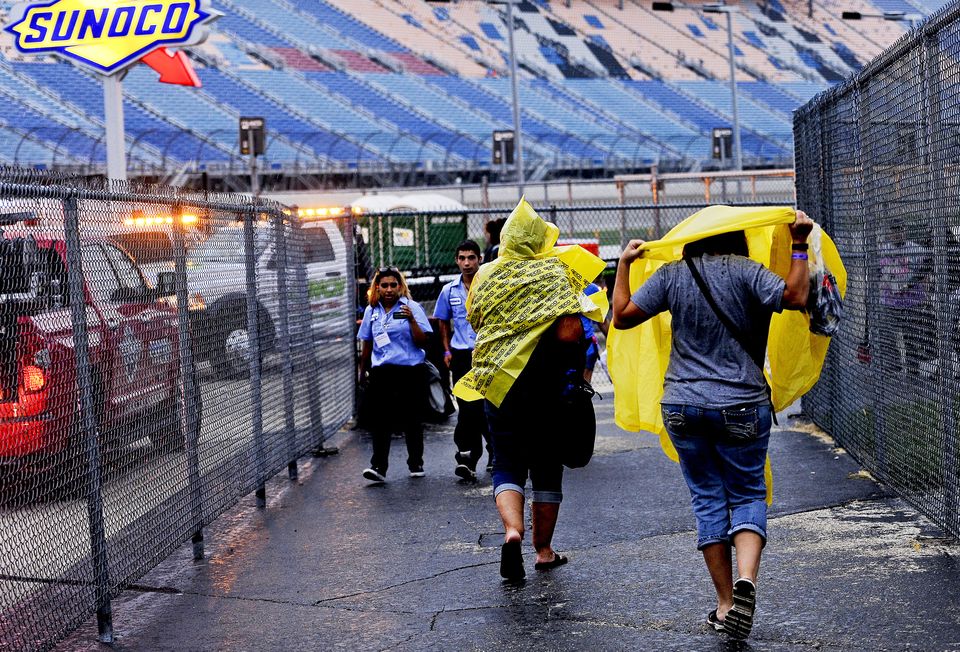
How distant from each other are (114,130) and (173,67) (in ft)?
25.8

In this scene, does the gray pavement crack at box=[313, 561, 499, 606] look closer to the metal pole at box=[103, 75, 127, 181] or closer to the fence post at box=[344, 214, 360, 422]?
the fence post at box=[344, 214, 360, 422]

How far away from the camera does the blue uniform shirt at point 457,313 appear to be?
31.1ft

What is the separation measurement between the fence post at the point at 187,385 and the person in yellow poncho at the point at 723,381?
8.29ft

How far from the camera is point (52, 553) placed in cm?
520

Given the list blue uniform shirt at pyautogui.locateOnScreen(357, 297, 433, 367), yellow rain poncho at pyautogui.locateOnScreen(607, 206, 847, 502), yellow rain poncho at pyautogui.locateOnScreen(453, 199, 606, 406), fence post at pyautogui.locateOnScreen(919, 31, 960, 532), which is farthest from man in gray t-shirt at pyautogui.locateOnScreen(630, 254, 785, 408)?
blue uniform shirt at pyautogui.locateOnScreen(357, 297, 433, 367)

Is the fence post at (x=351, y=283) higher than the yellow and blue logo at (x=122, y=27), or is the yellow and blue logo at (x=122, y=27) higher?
the yellow and blue logo at (x=122, y=27)

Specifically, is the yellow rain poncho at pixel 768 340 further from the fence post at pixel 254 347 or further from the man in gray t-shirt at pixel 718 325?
the fence post at pixel 254 347

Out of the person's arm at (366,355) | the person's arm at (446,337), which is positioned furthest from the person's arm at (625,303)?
the person's arm at (366,355)

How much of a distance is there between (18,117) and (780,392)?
119 feet

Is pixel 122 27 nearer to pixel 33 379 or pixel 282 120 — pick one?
pixel 33 379

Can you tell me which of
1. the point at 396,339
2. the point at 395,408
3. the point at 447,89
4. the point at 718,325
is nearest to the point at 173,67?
the point at 396,339

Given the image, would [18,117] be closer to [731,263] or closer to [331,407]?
[331,407]

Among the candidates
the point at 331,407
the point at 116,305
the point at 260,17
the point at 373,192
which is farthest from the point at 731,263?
the point at 260,17

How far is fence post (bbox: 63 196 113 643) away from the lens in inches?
215
